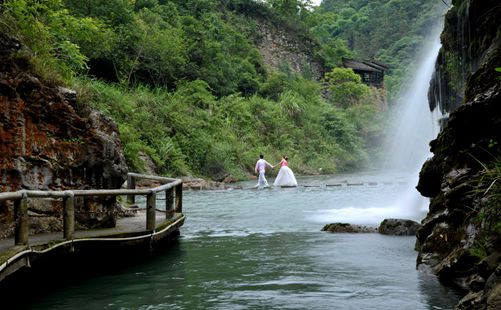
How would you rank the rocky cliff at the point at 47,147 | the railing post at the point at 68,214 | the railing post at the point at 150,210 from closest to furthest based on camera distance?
the railing post at the point at 68,214 < the rocky cliff at the point at 47,147 < the railing post at the point at 150,210

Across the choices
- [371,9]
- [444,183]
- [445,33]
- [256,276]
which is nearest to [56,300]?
[256,276]

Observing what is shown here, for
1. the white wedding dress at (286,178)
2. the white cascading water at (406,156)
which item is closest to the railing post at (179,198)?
the white cascading water at (406,156)

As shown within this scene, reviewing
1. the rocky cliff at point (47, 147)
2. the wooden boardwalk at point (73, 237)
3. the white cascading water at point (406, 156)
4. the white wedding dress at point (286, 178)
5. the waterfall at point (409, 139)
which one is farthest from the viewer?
the waterfall at point (409, 139)

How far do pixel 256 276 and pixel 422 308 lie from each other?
276 cm

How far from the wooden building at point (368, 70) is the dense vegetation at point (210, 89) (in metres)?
2.22

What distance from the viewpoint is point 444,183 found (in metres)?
9.51

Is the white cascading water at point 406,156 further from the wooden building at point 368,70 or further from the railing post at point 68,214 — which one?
the railing post at point 68,214

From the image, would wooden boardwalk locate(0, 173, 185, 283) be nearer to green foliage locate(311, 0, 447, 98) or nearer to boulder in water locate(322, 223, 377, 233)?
boulder in water locate(322, 223, 377, 233)

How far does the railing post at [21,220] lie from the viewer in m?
7.24

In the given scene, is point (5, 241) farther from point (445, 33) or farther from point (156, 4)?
point (156, 4)

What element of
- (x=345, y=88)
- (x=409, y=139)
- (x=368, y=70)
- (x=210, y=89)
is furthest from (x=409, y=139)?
(x=210, y=89)

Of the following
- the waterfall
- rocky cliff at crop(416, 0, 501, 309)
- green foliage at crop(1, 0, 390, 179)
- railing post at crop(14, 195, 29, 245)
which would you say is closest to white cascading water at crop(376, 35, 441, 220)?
the waterfall

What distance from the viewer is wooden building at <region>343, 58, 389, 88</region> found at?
66.9m

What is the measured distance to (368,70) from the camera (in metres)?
67.0
